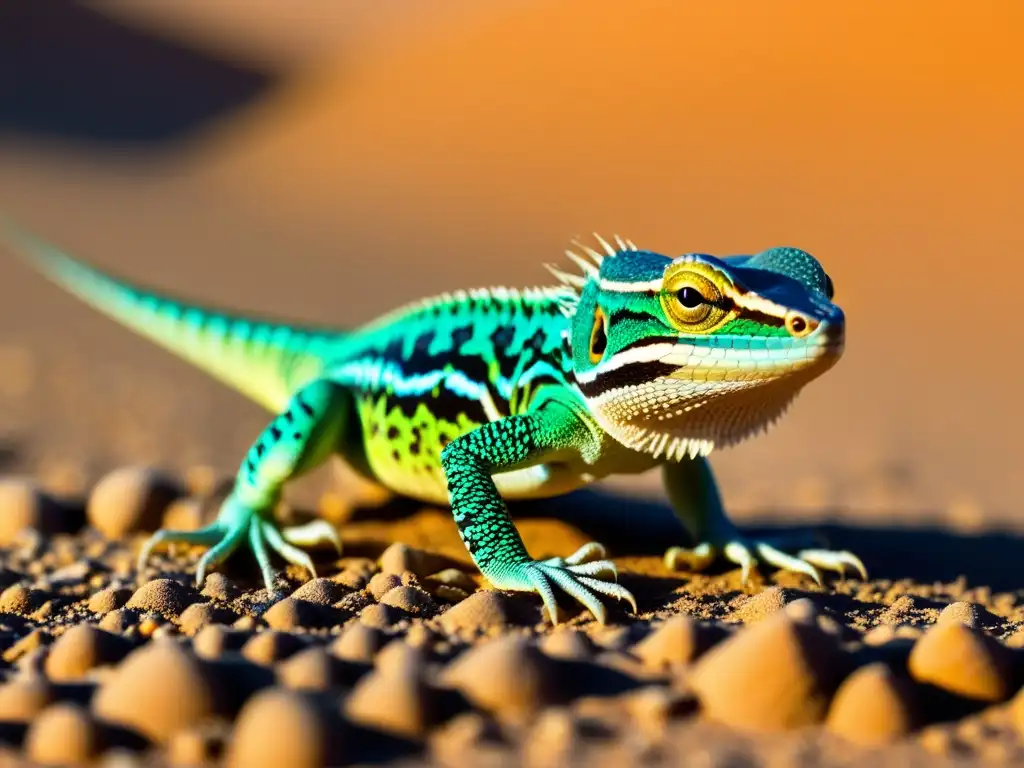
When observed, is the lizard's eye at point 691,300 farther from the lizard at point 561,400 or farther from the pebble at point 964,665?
the pebble at point 964,665

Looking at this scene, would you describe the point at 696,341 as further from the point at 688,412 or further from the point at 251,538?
the point at 251,538

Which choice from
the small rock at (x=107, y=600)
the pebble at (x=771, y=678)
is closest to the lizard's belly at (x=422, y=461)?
the small rock at (x=107, y=600)

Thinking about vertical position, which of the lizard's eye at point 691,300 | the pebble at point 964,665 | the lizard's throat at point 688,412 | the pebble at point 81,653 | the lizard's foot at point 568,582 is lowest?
the pebble at point 964,665

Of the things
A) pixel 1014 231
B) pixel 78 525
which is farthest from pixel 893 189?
pixel 78 525

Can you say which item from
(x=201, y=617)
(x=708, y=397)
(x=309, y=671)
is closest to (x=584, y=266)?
(x=708, y=397)

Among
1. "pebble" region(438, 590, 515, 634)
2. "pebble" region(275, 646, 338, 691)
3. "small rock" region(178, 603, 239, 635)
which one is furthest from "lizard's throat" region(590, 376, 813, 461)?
"pebble" region(275, 646, 338, 691)

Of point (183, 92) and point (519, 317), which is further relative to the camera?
point (183, 92)

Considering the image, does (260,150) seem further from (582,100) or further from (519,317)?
(519,317)
